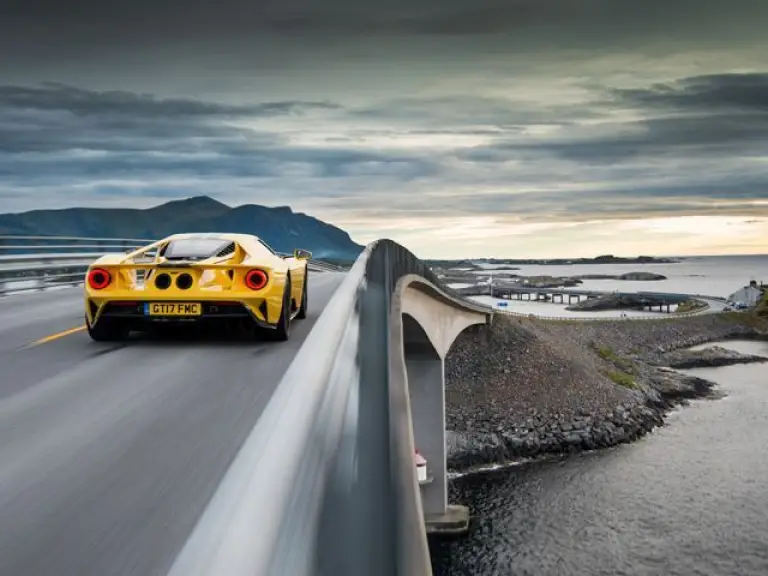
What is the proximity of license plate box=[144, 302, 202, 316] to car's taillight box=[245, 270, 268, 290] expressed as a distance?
0.60m

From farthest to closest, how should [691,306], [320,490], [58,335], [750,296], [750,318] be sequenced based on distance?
1. [691,306]
2. [750,296]
3. [750,318]
4. [58,335]
5. [320,490]

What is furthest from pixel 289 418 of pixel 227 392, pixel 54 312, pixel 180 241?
pixel 54 312

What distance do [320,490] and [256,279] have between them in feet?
23.3

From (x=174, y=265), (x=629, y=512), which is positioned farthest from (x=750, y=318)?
(x=174, y=265)

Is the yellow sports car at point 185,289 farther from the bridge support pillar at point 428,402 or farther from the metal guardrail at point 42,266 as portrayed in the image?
the bridge support pillar at point 428,402

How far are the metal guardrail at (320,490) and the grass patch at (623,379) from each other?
66.3 meters

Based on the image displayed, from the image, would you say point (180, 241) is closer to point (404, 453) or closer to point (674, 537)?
point (404, 453)

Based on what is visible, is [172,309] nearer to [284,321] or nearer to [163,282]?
[163,282]

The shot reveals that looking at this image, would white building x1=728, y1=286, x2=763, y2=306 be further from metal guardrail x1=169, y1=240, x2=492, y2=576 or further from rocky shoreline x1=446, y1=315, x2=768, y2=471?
metal guardrail x1=169, y1=240, x2=492, y2=576

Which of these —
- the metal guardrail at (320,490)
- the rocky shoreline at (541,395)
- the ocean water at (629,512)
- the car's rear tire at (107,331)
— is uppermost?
the metal guardrail at (320,490)

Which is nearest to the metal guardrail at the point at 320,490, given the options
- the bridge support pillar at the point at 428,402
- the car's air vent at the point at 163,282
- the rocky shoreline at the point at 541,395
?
the car's air vent at the point at 163,282

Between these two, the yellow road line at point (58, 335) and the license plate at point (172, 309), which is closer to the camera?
the license plate at point (172, 309)

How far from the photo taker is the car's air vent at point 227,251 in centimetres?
945

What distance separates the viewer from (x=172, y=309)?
913cm
